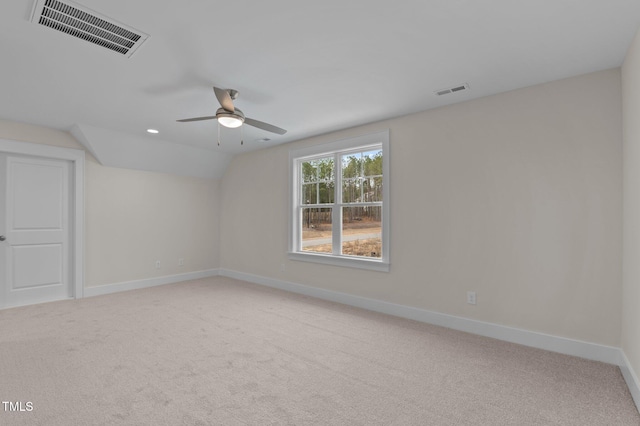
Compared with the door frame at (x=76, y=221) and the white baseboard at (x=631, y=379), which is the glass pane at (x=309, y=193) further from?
the white baseboard at (x=631, y=379)

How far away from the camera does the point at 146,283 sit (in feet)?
17.8

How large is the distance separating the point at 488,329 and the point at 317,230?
2.70 metres

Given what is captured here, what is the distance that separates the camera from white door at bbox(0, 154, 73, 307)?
4168 mm

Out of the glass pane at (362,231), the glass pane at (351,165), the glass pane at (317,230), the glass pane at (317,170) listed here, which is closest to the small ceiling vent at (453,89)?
the glass pane at (351,165)

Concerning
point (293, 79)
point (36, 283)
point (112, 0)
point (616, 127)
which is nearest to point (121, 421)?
point (112, 0)

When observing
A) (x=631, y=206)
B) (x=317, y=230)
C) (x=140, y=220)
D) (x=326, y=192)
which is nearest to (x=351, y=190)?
(x=326, y=192)

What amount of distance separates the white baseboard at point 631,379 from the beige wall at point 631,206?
0.17ft

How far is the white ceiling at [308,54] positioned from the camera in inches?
75.2

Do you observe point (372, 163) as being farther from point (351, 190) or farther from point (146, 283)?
A: point (146, 283)

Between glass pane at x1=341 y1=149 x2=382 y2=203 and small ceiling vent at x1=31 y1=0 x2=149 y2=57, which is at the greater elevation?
small ceiling vent at x1=31 y1=0 x2=149 y2=57

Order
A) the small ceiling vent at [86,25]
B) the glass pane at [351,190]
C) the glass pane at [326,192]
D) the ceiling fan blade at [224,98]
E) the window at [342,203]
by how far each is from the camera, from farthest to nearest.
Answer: the glass pane at [326,192] < the glass pane at [351,190] < the window at [342,203] < the ceiling fan blade at [224,98] < the small ceiling vent at [86,25]

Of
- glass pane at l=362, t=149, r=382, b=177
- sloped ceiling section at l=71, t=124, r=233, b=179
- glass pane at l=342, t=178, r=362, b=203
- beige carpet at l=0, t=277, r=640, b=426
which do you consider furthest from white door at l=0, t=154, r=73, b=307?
glass pane at l=362, t=149, r=382, b=177

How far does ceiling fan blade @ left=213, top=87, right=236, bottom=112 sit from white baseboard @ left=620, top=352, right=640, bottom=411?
3611 millimetres

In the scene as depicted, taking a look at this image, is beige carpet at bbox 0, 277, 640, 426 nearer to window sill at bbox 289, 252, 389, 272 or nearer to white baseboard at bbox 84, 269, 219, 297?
window sill at bbox 289, 252, 389, 272
